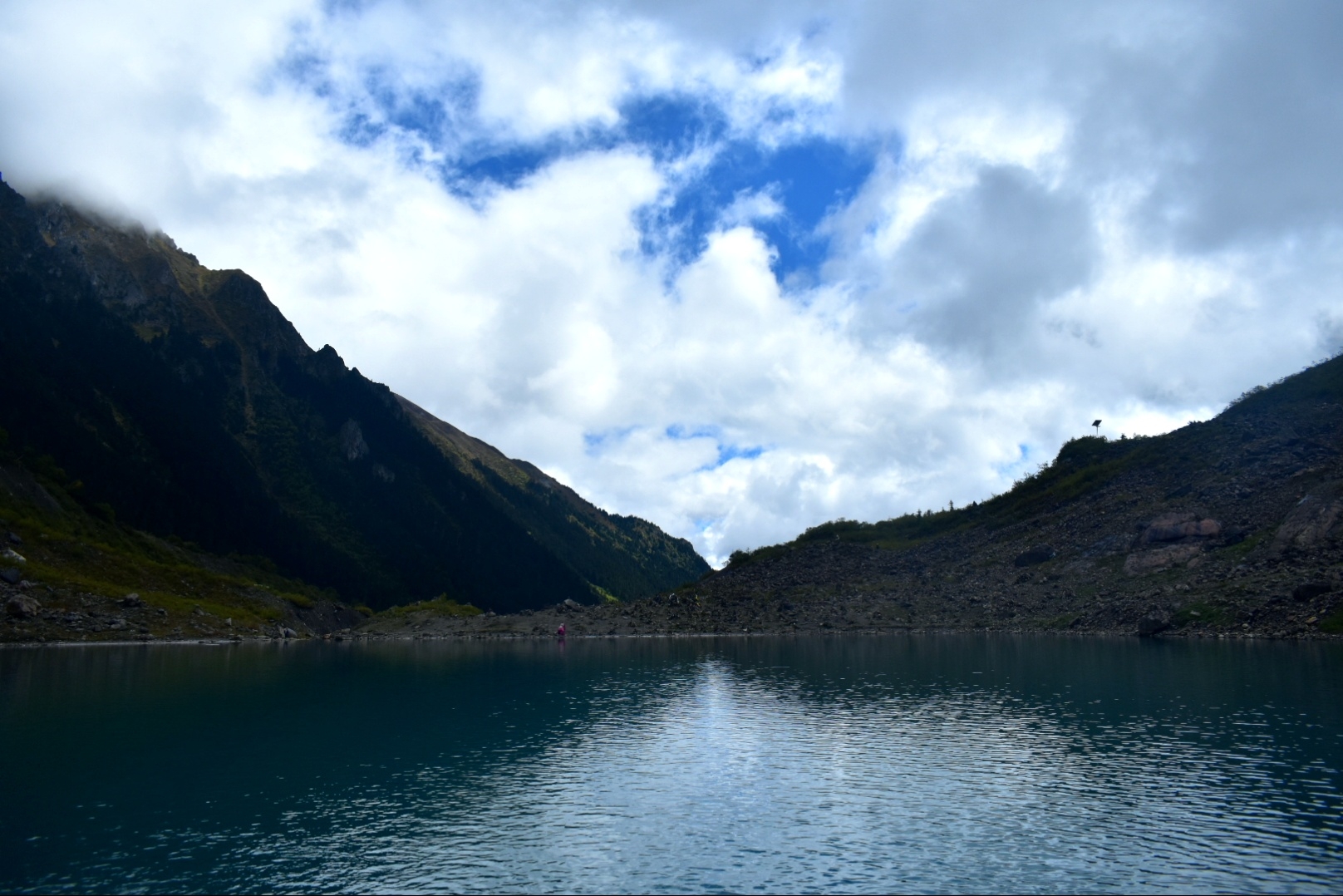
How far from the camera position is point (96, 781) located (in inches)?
1704

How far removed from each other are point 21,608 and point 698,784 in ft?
449

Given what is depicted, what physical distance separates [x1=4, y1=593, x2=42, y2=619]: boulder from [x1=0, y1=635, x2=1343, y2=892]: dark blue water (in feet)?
185

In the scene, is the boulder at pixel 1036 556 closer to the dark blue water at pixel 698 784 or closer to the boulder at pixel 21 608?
the dark blue water at pixel 698 784

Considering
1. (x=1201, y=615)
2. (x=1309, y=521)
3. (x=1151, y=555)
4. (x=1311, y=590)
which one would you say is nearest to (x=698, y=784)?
(x=1311, y=590)

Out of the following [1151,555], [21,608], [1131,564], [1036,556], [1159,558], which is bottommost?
[21,608]

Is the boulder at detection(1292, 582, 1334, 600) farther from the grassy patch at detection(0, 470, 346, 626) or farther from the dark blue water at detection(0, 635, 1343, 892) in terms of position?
the grassy patch at detection(0, 470, 346, 626)

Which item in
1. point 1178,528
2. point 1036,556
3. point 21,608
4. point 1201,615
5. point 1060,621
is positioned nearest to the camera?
point 1201,615

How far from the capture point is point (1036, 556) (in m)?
162

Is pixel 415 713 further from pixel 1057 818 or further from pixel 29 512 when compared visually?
pixel 29 512

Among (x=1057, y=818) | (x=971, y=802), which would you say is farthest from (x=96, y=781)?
(x=1057, y=818)

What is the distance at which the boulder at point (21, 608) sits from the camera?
128875mm

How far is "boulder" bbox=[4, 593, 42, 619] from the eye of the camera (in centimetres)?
12888

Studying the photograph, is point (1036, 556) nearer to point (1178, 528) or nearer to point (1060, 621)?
point (1178, 528)

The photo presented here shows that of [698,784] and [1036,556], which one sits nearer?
[698,784]
